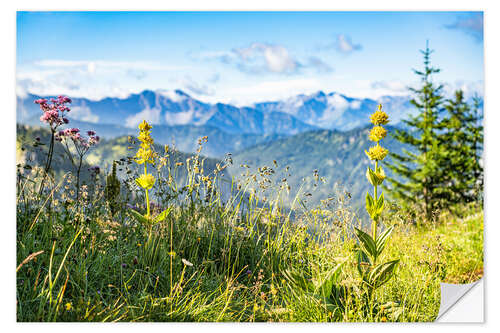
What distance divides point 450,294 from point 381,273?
996 mm

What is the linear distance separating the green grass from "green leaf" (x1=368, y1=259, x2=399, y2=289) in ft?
0.39

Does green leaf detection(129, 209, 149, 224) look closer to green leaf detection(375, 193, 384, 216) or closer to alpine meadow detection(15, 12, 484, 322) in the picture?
alpine meadow detection(15, 12, 484, 322)

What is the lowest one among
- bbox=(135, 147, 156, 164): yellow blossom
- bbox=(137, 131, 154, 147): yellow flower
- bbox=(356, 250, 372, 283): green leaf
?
bbox=(356, 250, 372, 283): green leaf

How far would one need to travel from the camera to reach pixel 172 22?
348 cm

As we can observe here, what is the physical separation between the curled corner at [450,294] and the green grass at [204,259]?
0.21 ft

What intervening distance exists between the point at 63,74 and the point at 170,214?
1.63 metres

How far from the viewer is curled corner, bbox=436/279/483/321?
311cm

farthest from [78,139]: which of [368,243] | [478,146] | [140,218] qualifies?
[478,146]

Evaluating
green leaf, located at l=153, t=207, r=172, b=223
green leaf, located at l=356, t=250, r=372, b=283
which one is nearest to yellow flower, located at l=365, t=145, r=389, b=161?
green leaf, located at l=356, t=250, r=372, b=283

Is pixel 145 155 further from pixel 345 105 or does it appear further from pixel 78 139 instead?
pixel 345 105

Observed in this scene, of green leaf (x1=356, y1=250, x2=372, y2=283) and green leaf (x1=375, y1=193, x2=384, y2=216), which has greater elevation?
green leaf (x1=375, y1=193, x2=384, y2=216)

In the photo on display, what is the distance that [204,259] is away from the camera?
10.3 ft
